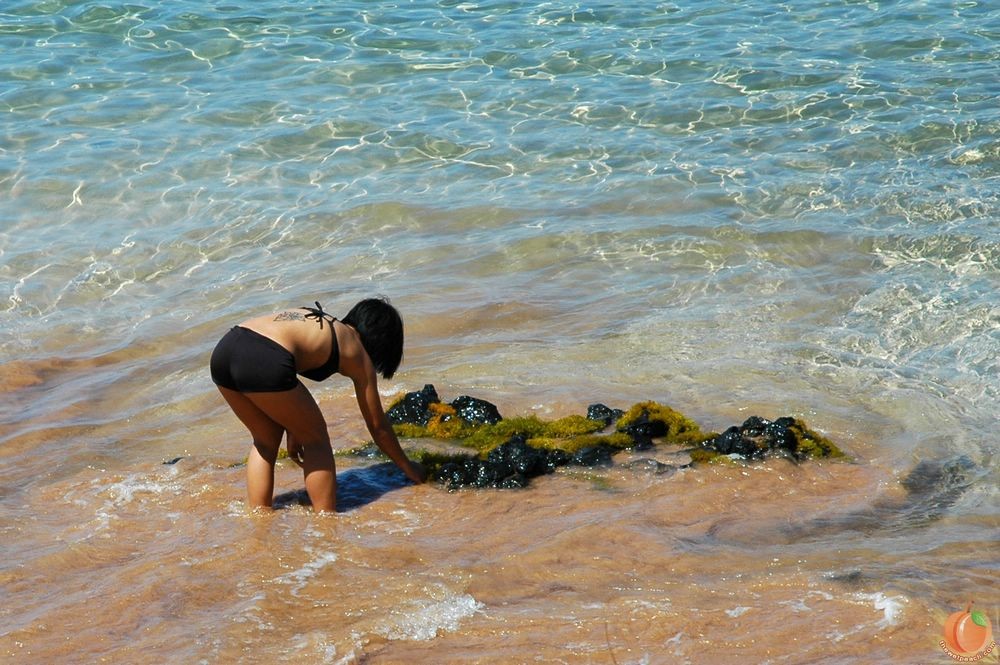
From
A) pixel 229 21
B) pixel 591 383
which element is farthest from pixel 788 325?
pixel 229 21

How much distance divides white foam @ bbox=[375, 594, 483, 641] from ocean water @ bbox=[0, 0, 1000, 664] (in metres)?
0.02

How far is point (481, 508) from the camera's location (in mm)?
5691

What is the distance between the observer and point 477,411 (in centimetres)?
674

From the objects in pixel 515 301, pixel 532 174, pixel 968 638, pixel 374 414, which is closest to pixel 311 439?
pixel 374 414

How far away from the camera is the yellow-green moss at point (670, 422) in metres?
6.38

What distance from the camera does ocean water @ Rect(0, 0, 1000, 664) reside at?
15.0 ft

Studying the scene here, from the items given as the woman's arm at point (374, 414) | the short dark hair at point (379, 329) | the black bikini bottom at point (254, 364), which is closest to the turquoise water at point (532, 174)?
the woman's arm at point (374, 414)

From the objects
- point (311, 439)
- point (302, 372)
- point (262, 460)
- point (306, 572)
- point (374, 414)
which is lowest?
point (306, 572)

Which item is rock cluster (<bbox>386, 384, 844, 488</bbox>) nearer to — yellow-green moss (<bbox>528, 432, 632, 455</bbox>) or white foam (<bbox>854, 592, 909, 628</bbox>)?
yellow-green moss (<bbox>528, 432, 632, 455</bbox>)

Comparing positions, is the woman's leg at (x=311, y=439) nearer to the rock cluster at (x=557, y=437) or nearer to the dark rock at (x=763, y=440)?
the rock cluster at (x=557, y=437)

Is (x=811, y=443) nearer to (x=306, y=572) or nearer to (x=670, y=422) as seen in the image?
(x=670, y=422)

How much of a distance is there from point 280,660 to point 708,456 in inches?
111

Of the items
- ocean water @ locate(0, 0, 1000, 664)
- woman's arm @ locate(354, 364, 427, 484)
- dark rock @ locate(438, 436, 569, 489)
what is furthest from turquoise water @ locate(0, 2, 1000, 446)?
woman's arm @ locate(354, 364, 427, 484)

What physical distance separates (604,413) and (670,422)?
0.42 meters
